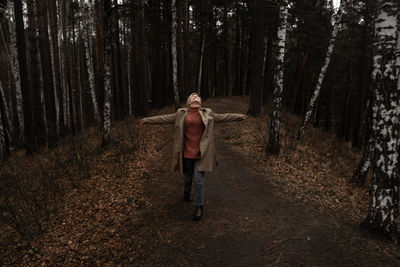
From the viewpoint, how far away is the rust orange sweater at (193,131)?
482 centimetres

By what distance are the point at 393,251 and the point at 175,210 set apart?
3883mm

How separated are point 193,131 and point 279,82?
15.0ft

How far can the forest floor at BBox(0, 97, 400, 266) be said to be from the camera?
13.0 ft

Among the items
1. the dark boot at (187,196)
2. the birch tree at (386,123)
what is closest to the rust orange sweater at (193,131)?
the dark boot at (187,196)

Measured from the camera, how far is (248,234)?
4473 mm

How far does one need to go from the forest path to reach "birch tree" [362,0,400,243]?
55cm

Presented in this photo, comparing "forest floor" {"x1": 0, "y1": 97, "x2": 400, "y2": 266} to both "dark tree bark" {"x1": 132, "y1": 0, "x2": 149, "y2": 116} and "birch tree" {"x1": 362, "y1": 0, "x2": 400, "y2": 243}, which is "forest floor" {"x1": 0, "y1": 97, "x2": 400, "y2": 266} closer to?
"birch tree" {"x1": 362, "y1": 0, "x2": 400, "y2": 243}

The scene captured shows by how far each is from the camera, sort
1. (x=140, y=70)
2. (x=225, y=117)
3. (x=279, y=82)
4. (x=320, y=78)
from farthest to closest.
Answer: (x=140, y=70)
(x=320, y=78)
(x=279, y=82)
(x=225, y=117)

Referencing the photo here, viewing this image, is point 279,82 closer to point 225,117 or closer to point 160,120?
point 225,117

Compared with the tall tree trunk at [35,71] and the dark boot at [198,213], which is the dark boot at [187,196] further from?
the tall tree trunk at [35,71]

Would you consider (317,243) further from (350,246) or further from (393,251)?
(393,251)

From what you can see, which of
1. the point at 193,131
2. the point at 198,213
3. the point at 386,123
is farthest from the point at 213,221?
the point at 386,123

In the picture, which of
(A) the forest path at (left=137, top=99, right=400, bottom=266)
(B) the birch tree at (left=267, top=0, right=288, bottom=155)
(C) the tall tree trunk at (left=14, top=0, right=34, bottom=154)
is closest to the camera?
(A) the forest path at (left=137, top=99, right=400, bottom=266)

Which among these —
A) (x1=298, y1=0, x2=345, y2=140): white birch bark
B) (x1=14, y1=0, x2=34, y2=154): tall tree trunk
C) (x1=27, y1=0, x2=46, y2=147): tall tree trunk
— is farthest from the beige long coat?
(x1=27, y1=0, x2=46, y2=147): tall tree trunk
